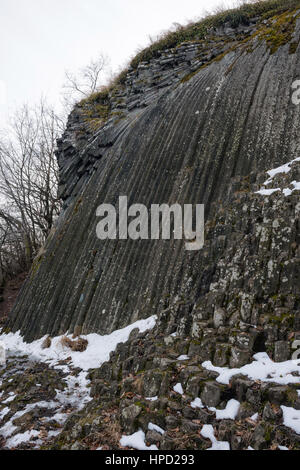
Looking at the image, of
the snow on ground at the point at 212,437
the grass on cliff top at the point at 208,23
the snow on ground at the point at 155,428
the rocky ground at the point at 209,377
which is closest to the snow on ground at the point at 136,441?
the rocky ground at the point at 209,377

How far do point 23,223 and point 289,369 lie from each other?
26.6m

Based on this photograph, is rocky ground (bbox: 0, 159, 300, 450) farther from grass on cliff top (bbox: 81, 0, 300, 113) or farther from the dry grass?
grass on cliff top (bbox: 81, 0, 300, 113)

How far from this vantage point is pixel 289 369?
432cm

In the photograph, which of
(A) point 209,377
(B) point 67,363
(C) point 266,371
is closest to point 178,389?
(A) point 209,377

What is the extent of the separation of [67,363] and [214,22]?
16972 mm

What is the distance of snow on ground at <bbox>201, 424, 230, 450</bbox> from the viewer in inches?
145

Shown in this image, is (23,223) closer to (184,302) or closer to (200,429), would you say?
(184,302)

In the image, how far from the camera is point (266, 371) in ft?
14.6

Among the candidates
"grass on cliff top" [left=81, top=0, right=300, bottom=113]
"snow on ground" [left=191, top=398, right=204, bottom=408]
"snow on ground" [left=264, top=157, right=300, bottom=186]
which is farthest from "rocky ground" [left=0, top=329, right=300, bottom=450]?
"grass on cliff top" [left=81, top=0, right=300, bottom=113]

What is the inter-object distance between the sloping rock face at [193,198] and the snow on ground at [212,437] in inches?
46.1

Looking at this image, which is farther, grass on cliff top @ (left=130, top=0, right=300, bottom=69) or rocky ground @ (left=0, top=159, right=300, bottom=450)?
grass on cliff top @ (left=130, top=0, right=300, bottom=69)

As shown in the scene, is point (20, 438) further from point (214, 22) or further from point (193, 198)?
point (214, 22)

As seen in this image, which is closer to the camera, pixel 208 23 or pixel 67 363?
pixel 67 363

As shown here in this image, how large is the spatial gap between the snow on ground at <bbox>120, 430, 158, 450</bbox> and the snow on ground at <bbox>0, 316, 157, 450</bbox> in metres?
1.77
